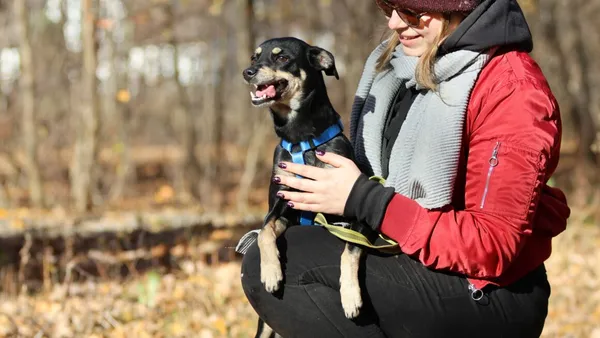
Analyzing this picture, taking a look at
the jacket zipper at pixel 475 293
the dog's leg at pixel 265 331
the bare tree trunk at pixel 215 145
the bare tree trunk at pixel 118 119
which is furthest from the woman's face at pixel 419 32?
the bare tree trunk at pixel 118 119

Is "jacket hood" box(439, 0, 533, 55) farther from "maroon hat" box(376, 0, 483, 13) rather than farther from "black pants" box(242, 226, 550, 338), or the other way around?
"black pants" box(242, 226, 550, 338)

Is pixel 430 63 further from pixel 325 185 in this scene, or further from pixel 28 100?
pixel 28 100

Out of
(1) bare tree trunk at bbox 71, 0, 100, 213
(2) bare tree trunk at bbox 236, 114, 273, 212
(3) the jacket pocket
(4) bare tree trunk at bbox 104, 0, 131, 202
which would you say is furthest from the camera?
(4) bare tree trunk at bbox 104, 0, 131, 202

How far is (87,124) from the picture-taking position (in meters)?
10.9

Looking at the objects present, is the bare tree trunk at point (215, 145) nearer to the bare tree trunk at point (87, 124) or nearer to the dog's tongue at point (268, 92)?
the bare tree trunk at point (87, 124)

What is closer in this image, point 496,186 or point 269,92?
point 496,186

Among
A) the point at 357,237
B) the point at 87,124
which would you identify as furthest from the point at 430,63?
the point at 87,124

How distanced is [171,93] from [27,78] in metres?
11.4

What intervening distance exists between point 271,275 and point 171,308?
242 centimetres

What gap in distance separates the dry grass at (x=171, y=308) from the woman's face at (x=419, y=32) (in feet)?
7.24

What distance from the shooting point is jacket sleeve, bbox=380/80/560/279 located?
7.47 feet

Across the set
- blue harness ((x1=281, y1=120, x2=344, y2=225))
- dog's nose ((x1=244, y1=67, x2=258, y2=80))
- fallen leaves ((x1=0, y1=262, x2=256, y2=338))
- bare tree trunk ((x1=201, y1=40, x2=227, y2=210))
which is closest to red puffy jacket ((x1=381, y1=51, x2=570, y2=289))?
blue harness ((x1=281, y1=120, x2=344, y2=225))

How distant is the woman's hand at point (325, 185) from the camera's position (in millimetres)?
2451

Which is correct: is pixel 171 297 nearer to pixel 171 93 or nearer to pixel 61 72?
pixel 61 72
